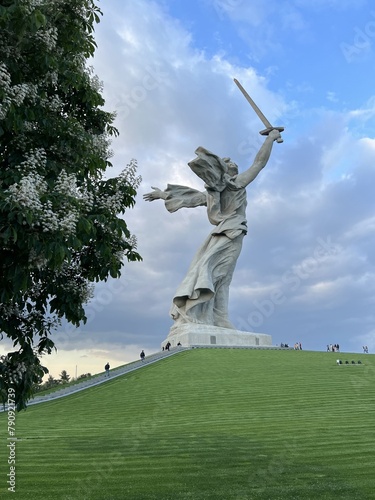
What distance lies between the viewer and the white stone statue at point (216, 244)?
40.6 m

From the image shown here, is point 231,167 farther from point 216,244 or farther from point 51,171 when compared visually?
point 51,171

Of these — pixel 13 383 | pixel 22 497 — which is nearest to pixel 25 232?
pixel 13 383

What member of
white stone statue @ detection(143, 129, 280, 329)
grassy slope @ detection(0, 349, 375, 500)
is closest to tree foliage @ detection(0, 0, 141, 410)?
grassy slope @ detection(0, 349, 375, 500)

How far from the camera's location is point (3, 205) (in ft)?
19.1

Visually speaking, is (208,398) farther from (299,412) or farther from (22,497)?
(22,497)

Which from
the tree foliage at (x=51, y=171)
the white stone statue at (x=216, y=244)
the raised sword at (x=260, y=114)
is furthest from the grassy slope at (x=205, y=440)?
the raised sword at (x=260, y=114)

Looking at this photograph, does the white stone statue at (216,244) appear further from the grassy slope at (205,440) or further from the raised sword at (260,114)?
the grassy slope at (205,440)

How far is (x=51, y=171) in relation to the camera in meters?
7.38

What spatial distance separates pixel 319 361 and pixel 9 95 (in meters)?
26.0

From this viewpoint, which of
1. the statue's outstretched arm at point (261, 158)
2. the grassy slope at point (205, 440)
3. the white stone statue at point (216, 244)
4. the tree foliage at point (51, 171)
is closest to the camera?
the tree foliage at point (51, 171)

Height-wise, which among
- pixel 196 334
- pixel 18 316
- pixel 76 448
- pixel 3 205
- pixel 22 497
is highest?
pixel 196 334

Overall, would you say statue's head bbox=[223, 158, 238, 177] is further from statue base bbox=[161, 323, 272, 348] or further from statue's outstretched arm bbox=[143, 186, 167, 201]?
statue base bbox=[161, 323, 272, 348]

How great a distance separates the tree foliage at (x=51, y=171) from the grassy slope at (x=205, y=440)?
2.14 meters

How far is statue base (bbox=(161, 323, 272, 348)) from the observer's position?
126ft
